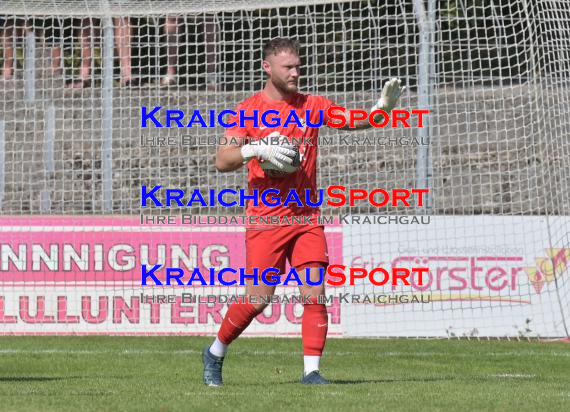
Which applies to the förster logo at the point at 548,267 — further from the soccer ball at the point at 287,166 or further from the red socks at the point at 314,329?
the soccer ball at the point at 287,166

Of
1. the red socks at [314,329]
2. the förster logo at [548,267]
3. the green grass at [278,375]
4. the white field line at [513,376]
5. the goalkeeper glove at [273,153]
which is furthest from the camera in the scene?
the förster logo at [548,267]

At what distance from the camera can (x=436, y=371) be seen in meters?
8.92

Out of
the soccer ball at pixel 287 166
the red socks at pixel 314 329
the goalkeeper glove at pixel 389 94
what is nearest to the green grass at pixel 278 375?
the red socks at pixel 314 329

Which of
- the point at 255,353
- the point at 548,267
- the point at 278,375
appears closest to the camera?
the point at 278,375

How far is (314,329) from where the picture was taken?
23.7 feet

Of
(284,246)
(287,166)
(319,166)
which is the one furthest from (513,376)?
(319,166)

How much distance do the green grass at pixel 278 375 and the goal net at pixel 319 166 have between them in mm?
528

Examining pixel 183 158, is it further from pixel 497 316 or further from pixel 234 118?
pixel 234 118

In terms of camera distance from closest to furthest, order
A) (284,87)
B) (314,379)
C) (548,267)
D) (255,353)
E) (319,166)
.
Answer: (314,379) < (284,87) < (255,353) < (548,267) < (319,166)

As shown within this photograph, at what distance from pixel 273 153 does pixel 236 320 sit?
1.10m

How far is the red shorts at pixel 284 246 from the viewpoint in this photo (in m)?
7.23

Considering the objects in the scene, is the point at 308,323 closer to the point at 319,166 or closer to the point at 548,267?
the point at 548,267

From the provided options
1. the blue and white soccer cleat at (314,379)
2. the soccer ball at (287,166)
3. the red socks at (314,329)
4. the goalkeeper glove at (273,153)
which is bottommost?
the blue and white soccer cleat at (314,379)

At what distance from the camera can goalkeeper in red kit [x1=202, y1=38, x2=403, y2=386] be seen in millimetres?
7211
